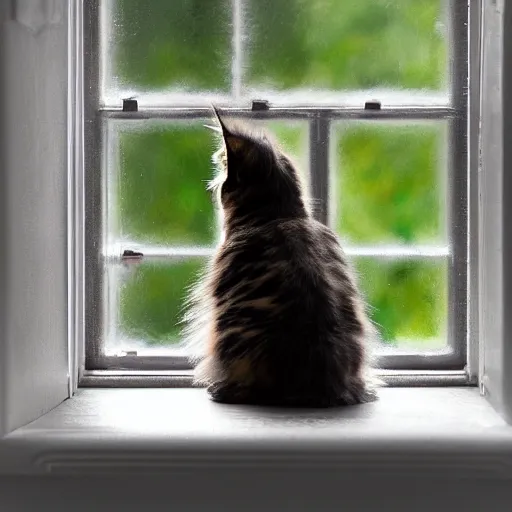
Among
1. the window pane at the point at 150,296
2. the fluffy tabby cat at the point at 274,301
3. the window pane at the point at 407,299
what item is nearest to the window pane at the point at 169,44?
the fluffy tabby cat at the point at 274,301

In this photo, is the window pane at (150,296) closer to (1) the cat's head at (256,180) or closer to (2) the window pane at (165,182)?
(2) the window pane at (165,182)

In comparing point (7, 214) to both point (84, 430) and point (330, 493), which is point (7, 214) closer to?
point (84, 430)

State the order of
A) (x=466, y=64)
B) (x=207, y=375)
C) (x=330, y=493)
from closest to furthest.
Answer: (x=330, y=493), (x=207, y=375), (x=466, y=64)

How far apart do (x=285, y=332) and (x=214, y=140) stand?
46 cm

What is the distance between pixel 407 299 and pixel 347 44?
0.50 m

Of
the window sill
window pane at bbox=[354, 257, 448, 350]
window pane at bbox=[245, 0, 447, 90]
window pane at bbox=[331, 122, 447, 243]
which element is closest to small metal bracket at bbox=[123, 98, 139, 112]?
window pane at bbox=[245, 0, 447, 90]

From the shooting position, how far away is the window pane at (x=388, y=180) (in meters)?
1.37

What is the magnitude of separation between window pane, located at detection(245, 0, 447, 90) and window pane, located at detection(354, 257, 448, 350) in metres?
0.35

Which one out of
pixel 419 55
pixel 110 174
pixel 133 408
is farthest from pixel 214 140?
pixel 133 408

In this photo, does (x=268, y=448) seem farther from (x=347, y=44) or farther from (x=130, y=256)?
(x=347, y=44)

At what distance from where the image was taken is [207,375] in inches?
47.2

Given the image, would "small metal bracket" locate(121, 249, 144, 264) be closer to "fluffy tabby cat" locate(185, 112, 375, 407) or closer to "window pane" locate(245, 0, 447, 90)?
"fluffy tabby cat" locate(185, 112, 375, 407)

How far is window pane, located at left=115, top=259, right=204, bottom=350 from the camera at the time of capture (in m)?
1.39

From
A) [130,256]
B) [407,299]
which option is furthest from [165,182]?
[407,299]
